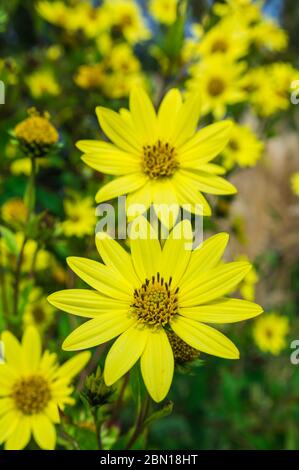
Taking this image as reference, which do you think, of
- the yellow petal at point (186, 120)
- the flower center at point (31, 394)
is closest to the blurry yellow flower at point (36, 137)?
the yellow petal at point (186, 120)

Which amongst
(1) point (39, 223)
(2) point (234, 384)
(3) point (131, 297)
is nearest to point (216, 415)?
(2) point (234, 384)

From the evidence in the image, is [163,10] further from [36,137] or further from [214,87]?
[36,137]

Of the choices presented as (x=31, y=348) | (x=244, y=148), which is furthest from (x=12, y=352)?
(x=244, y=148)

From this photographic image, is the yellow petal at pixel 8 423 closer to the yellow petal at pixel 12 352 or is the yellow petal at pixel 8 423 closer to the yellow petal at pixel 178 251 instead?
the yellow petal at pixel 12 352

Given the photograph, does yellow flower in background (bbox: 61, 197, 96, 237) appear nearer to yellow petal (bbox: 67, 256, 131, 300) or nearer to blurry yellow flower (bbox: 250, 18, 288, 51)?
yellow petal (bbox: 67, 256, 131, 300)
